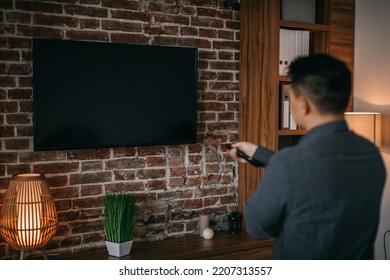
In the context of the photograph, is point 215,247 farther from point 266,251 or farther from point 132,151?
point 132,151

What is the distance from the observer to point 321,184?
4.55ft

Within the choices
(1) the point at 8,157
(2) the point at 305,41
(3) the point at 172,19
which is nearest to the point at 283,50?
(2) the point at 305,41

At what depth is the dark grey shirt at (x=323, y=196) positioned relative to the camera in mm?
1390

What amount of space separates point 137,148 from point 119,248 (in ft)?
2.19

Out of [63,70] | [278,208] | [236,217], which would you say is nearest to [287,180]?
[278,208]

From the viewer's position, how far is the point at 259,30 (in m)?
3.55

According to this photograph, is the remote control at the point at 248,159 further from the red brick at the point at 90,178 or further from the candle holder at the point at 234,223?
the candle holder at the point at 234,223

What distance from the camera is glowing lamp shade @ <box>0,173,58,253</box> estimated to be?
9.02 ft

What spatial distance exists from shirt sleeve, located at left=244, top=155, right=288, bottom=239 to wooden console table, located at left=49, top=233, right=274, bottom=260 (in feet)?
5.62

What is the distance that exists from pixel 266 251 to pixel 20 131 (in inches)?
69.1

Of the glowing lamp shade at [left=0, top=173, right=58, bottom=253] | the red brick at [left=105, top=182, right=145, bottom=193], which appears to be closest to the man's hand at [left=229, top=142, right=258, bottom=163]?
the glowing lamp shade at [left=0, top=173, right=58, bottom=253]

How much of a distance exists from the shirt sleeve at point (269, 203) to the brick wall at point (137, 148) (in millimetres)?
1894

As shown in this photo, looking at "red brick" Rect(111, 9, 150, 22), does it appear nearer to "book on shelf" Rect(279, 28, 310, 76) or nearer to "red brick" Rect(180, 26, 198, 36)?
"red brick" Rect(180, 26, 198, 36)

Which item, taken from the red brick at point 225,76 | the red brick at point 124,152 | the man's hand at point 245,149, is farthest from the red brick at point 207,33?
the man's hand at point 245,149
